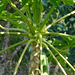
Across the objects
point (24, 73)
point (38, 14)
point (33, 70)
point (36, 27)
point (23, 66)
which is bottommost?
point (24, 73)

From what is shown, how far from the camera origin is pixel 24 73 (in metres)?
8.39

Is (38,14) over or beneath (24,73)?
over

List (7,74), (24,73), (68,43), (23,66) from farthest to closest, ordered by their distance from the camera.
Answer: (24,73) < (23,66) < (7,74) < (68,43)

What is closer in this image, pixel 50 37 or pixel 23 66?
pixel 50 37

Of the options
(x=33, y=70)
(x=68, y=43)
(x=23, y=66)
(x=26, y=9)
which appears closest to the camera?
(x=33, y=70)

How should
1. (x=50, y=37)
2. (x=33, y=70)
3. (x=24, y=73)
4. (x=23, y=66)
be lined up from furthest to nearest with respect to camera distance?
1. (x=24, y=73)
2. (x=23, y=66)
3. (x=50, y=37)
4. (x=33, y=70)

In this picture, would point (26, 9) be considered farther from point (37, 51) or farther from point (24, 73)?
point (24, 73)

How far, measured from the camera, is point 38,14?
1646 millimetres

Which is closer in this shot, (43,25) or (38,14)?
(43,25)

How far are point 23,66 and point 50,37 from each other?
4550 millimetres

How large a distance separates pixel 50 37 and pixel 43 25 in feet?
7.02

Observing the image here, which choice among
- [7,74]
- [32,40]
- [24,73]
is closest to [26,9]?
[32,40]

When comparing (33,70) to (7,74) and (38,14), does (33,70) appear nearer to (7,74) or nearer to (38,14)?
(38,14)

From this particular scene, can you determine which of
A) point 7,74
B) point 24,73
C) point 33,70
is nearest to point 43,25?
point 33,70
